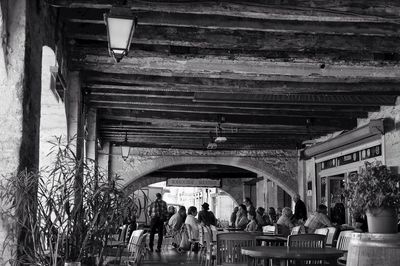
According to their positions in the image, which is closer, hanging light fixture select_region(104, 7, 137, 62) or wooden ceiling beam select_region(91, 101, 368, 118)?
hanging light fixture select_region(104, 7, 137, 62)

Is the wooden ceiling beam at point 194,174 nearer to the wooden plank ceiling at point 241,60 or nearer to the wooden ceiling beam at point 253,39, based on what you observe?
the wooden plank ceiling at point 241,60

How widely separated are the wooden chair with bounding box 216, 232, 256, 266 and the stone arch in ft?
32.7

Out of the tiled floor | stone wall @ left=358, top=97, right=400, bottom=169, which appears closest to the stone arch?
the tiled floor

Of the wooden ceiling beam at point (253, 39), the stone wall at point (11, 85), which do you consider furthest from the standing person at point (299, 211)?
the stone wall at point (11, 85)

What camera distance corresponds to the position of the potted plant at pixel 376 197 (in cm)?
383

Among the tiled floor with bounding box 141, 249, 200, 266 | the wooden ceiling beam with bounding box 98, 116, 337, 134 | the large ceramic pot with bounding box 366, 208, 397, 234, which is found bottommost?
the tiled floor with bounding box 141, 249, 200, 266

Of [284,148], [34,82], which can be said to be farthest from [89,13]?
[284,148]

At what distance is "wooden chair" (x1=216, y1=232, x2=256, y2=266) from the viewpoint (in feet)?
18.4

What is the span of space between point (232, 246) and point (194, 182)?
697 inches

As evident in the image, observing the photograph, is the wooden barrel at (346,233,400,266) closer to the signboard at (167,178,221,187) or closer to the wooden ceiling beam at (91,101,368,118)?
the wooden ceiling beam at (91,101,368,118)

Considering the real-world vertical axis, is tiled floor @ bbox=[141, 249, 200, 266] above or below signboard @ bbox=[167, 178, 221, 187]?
below

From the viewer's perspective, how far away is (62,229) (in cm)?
304

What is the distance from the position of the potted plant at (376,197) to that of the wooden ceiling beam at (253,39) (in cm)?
244

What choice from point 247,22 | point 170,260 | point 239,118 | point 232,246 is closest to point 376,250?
point 232,246
